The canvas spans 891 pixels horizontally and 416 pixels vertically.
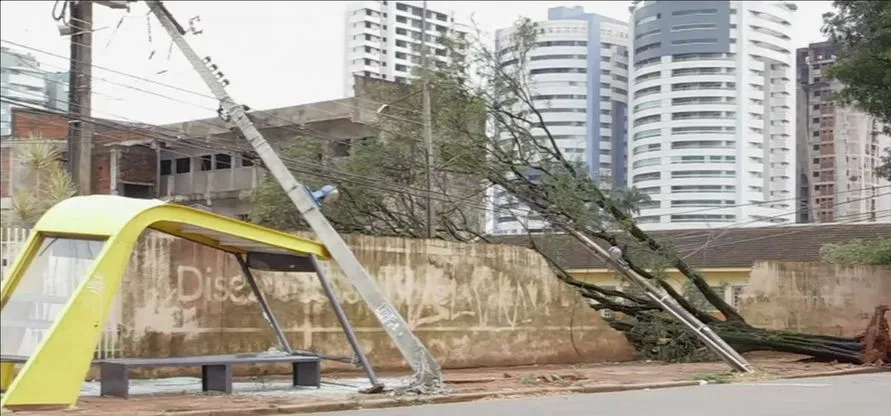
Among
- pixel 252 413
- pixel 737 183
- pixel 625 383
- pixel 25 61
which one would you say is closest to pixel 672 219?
pixel 737 183

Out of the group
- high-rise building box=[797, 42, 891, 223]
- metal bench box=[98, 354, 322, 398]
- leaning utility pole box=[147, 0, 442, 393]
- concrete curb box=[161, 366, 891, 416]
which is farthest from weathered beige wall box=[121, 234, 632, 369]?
high-rise building box=[797, 42, 891, 223]

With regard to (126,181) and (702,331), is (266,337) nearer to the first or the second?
(702,331)

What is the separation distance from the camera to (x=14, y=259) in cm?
1312

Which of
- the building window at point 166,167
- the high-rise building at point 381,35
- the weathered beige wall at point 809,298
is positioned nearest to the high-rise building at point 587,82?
the high-rise building at point 381,35

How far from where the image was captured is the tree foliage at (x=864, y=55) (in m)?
25.6

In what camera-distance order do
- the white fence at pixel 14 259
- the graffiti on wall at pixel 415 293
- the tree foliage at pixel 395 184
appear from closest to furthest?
the white fence at pixel 14 259, the graffiti on wall at pixel 415 293, the tree foliage at pixel 395 184

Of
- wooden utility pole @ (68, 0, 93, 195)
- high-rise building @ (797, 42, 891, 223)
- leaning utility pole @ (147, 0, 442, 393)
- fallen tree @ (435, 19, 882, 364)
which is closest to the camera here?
leaning utility pole @ (147, 0, 442, 393)

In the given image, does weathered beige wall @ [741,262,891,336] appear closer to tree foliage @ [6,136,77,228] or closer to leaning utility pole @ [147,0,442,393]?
leaning utility pole @ [147,0,442,393]

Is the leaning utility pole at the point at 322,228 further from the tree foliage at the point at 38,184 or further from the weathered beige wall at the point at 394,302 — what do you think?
the tree foliage at the point at 38,184

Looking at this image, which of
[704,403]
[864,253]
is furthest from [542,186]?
[864,253]

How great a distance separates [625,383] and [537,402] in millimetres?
3496

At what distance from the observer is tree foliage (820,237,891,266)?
92.4ft

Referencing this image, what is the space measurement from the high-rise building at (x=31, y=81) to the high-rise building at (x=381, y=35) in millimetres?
11847

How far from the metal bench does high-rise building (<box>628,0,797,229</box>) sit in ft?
83.0
